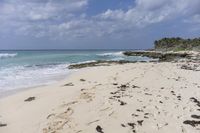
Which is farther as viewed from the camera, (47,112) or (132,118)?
(47,112)

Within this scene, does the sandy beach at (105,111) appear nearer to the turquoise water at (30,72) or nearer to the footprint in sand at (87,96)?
the footprint in sand at (87,96)

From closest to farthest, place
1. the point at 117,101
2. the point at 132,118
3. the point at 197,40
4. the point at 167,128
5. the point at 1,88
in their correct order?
the point at 167,128 < the point at 132,118 < the point at 117,101 < the point at 1,88 < the point at 197,40

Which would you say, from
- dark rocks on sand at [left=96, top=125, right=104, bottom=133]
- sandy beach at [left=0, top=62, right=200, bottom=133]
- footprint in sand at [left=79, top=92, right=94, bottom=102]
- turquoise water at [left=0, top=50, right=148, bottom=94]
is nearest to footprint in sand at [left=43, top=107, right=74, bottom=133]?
sandy beach at [left=0, top=62, right=200, bottom=133]

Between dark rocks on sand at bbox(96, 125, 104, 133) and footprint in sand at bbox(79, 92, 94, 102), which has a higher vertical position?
footprint in sand at bbox(79, 92, 94, 102)

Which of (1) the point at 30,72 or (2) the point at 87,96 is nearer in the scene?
(2) the point at 87,96

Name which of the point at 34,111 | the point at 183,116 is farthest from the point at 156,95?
the point at 34,111

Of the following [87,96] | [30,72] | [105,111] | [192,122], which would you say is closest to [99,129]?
[105,111]

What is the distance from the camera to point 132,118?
6879 millimetres

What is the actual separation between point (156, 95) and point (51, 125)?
4133mm

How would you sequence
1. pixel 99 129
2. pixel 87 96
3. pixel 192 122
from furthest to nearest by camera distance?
pixel 87 96
pixel 192 122
pixel 99 129

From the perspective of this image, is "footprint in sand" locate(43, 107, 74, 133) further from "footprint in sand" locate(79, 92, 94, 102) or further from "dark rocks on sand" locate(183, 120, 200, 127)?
"dark rocks on sand" locate(183, 120, 200, 127)

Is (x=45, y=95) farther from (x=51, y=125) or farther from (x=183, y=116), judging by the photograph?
(x=183, y=116)

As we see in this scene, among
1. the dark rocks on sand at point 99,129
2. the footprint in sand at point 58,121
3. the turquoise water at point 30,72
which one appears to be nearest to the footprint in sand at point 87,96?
the footprint in sand at point 58,121

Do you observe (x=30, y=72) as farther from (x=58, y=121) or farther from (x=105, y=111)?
(x=58, y=121)
